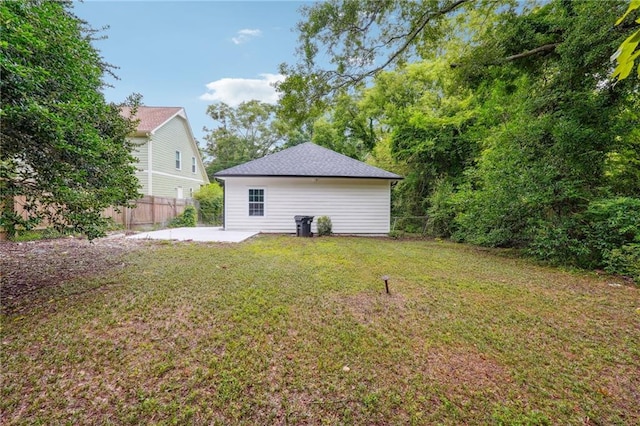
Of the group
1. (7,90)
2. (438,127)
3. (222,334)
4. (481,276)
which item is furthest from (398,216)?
(7,90)

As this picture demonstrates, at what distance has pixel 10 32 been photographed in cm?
276

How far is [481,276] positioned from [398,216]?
814 centimetres

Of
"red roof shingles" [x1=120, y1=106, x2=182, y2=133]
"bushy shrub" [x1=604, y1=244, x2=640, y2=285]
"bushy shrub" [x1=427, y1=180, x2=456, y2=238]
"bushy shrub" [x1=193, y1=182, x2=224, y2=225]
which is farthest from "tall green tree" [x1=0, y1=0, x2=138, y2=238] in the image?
"bushy shrub" [x1=193, y1=182, x2=224, y2=225]

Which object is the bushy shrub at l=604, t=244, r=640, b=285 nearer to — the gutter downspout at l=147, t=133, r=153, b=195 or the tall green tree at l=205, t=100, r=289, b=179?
the gutter downspout at l=147, t=133, r=153, b=195

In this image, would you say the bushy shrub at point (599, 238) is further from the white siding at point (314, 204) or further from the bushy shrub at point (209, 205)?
the bushy shrub at point (209, 205)

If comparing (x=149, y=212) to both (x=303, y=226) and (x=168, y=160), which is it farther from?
(x=303, y=226)

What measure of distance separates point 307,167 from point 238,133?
21.2 m

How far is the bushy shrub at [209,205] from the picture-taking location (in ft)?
58.6

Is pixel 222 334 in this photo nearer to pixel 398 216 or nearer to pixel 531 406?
pixel 531 406

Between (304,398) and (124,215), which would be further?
(124,215)

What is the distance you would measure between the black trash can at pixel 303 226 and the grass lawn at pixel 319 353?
19.4ft

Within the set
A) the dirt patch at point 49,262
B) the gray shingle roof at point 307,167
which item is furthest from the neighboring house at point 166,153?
the dirt patch at point 49,262

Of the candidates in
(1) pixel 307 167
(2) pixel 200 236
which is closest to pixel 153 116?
(2) pixel 200 236

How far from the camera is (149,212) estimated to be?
13086mm
